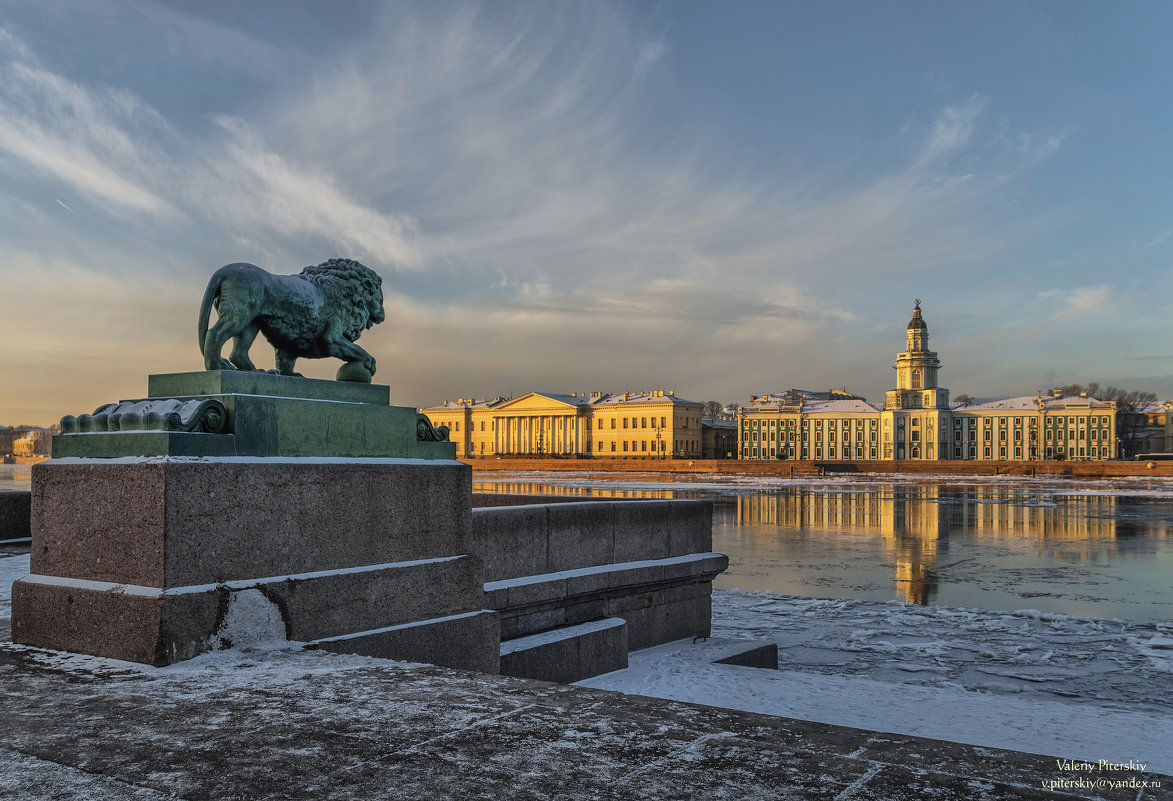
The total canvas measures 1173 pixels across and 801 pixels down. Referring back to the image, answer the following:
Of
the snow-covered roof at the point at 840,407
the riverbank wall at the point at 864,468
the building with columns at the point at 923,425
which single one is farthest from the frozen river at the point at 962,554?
the snow-covered roof at the point at 840,407

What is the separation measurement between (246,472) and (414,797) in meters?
2.37

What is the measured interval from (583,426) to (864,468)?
56.4 m

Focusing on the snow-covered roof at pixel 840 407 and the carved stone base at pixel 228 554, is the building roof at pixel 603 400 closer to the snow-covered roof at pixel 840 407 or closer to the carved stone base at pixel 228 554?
the snow-covered roof at pixel 840 407

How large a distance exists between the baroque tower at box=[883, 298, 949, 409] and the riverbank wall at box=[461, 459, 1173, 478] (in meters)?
34.6

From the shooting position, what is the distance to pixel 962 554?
1788cm

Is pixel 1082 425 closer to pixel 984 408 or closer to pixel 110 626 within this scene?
pixel 984 408

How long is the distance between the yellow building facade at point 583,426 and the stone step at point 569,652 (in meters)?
115

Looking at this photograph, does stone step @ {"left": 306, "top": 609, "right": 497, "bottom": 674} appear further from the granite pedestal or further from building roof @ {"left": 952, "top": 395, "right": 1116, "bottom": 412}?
building roof @ {"left": 952, "top": 395, "right": 1116, "bottom": 412}

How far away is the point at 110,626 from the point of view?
4.10 meters

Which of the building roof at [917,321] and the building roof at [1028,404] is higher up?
the building roof at [917,321]

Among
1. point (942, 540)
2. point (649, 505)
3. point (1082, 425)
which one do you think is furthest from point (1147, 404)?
point (649, 505)

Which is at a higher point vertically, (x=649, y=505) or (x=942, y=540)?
(x=649, y=505)

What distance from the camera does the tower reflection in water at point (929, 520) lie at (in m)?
17.3

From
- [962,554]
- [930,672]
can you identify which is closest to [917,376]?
[962,554]
